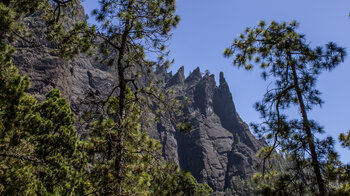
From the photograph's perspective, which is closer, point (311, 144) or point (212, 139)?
point (311, 144)

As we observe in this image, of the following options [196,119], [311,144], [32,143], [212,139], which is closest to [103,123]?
[311,144]

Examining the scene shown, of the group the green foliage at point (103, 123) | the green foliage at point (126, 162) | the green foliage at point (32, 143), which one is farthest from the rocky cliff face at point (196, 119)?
the green foliage at point (126, 162)

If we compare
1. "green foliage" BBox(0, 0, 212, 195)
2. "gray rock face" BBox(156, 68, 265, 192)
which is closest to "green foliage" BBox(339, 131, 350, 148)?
"green foliage" BBox(0, 0, 212, 195)

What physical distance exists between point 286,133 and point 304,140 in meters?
0.34

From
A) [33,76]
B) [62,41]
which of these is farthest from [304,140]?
[33,76]

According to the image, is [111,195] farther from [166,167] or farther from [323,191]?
[323,191]

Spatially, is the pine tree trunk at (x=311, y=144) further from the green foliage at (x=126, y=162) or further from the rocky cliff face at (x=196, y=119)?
the rocky cliff face at (x=196, y=119)

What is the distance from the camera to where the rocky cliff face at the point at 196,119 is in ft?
214

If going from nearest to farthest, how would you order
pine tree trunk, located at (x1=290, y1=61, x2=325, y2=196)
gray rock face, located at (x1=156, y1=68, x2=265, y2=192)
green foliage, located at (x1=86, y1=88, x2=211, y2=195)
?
pine tree trunk, located at (x1=290, y1=61, x2=325, y2=196) < green foliage, located at (x1=86, y1=88, x2=211, y2=195) < gray rock face, located at (x1=156, y1=68, x2=265, y2=192)

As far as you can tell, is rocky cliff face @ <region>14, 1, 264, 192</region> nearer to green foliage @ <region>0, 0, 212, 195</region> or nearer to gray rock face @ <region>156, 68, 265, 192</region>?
gray rock face @ <region>156, 68, 265, 192</region>

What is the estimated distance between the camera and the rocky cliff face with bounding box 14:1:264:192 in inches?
2574

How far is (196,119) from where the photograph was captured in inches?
Result: 4843

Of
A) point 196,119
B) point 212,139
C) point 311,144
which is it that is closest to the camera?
point 311,144

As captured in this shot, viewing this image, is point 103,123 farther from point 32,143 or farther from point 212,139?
point 212,139
